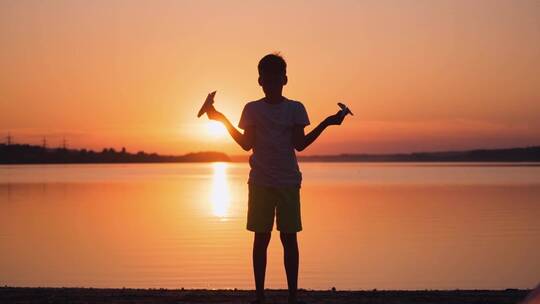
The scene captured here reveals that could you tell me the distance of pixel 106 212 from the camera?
37531 mm

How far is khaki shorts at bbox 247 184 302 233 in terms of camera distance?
661 centimetres

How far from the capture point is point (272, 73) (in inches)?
261

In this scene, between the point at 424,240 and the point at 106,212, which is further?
the point at 106,212

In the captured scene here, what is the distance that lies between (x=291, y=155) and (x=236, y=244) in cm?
1706

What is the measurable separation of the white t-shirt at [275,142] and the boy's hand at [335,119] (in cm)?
30

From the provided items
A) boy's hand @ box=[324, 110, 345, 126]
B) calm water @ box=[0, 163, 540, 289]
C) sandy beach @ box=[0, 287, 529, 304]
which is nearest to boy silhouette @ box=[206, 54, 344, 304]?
boy's hand @ box=[324, 110, 345, 126]

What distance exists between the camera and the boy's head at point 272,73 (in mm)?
6621

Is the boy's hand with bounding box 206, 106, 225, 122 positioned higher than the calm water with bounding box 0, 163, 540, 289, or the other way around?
the boy's hand with bounding box 206, 106, 225, 122

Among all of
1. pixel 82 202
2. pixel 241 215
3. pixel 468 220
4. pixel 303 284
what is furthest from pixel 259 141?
pixel 82 202

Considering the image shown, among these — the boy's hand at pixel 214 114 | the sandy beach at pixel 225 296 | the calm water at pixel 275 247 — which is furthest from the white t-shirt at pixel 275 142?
the calm water at pixel 275 247

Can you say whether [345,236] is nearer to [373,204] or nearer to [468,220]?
[468,220]

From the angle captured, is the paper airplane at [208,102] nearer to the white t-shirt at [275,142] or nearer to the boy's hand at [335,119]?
the white t-shirt at [275,142]

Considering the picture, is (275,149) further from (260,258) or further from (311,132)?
(260,258)

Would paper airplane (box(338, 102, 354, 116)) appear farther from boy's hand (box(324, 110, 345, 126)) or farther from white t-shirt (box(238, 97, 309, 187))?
white t-shirt (box(238, 97, 309, 187))
